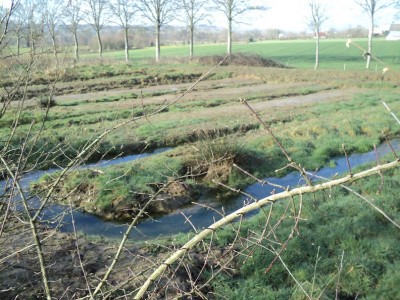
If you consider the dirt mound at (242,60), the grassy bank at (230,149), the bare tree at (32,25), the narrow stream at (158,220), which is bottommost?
the narrow stream at (158,220)

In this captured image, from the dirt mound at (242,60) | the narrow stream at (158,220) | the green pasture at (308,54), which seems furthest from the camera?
the green pasture at (308,54)

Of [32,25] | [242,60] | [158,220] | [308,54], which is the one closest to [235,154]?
[158,220]

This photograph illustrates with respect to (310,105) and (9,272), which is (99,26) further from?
(9,272)

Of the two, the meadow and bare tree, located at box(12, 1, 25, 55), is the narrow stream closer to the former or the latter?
the meadow

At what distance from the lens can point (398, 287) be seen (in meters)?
4.85

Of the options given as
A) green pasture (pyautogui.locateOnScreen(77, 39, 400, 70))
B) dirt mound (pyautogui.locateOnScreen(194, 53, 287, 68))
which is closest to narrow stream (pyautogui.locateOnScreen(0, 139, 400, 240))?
dirt mound (pyautogui.locateOnScreen(194, 53, 287, 68))

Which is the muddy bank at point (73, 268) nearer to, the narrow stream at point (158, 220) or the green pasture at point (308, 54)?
the narrow stream at point (158, 220)

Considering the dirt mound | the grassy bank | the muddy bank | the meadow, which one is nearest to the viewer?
the muddy bank

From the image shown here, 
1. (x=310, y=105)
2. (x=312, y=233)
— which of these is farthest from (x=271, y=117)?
(x=312, y=233)

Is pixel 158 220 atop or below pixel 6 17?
below

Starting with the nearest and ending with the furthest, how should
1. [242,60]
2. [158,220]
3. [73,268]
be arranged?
[73,268], [158,220], [242,60]

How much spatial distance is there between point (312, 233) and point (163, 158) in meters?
4.83

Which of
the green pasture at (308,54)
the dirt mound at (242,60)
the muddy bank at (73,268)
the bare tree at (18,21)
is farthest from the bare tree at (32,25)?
the green pasture at (308,54)

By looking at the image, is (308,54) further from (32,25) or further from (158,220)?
(32,25)
